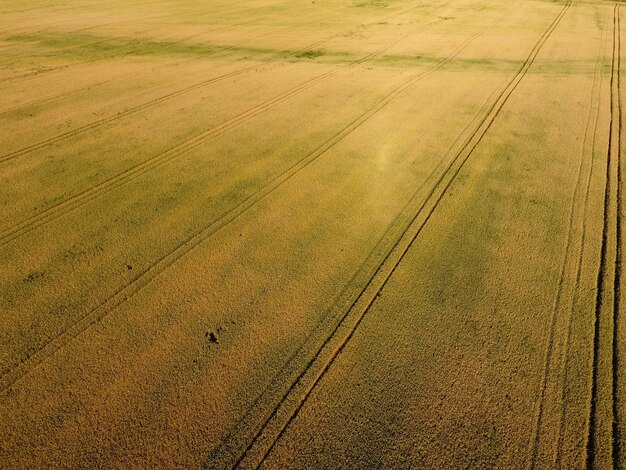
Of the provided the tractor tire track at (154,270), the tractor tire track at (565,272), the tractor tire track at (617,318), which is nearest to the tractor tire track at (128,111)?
the tractor tire track at (154,270)

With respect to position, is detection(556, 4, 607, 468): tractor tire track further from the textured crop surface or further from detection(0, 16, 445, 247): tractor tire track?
detection(0, 16, 445, 247): tractor tire track

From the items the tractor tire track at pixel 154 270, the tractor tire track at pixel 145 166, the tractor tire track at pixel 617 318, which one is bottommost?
the tractor tire track at pixel 617 318

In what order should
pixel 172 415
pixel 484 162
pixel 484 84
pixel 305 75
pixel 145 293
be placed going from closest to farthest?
pixel 172 415 → pixel 145 293 → pixel 484 162 → pixel 484 84 → pixel 305 75

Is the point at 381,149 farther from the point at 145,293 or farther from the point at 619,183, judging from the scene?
A: the point at 145,293

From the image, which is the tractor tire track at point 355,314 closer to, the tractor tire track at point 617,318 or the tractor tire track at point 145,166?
the tractor tire track at point 617,318

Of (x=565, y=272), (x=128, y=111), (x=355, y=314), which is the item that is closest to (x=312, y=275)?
(x=355, y=314)

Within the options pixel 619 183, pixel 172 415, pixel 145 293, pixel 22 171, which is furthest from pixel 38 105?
pixel 619 183
